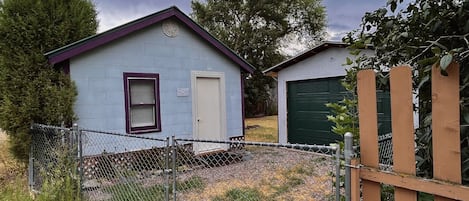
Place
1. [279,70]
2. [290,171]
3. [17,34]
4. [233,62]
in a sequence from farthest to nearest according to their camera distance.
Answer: [279,70]
[233,62]
[290,171]
[17,34]

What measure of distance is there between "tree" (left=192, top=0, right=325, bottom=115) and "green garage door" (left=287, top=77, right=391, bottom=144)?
35.3 ft

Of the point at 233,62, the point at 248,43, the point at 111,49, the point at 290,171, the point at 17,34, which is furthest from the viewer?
the point at 248,43

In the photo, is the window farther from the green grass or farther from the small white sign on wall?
the green grass

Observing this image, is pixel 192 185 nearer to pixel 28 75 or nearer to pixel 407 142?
pixel 28 75

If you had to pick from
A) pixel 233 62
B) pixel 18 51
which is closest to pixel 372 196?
pixel 18 51

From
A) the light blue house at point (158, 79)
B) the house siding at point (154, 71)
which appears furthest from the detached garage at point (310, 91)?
the house siding at point (154, 71)

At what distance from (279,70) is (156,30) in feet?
13.6

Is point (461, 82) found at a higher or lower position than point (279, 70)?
lower

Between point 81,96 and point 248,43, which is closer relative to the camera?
point 81,96

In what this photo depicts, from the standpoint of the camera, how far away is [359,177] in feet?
5.50

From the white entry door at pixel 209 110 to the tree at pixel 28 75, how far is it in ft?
9.69

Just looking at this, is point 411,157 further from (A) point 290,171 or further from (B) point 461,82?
(A) point 290,171

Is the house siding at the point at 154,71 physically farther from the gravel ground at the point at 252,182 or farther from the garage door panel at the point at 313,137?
the garage door panel at the point at 313,137

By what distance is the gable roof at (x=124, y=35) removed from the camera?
5.91 m
